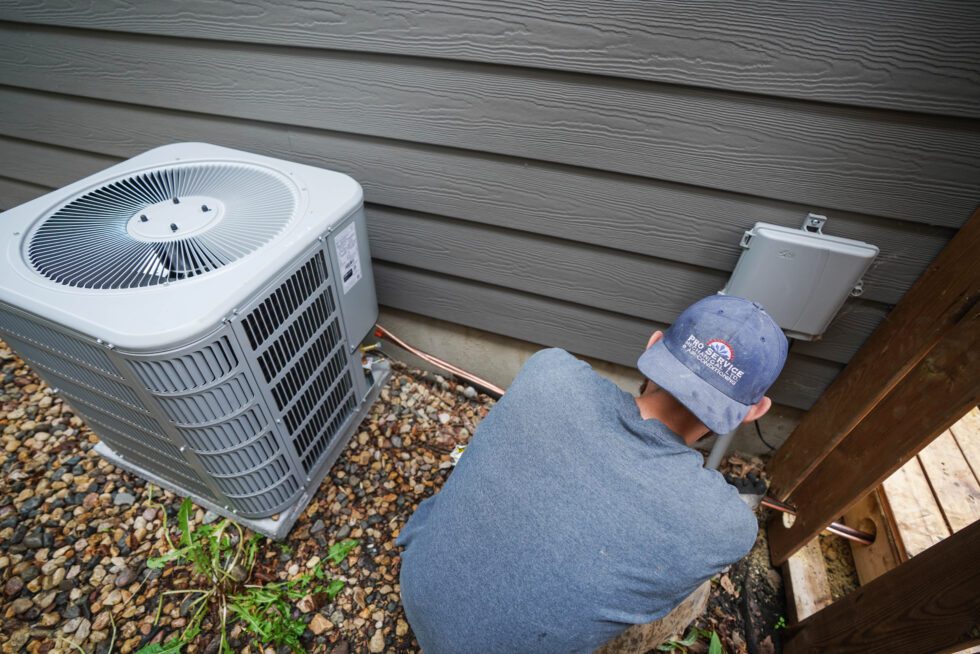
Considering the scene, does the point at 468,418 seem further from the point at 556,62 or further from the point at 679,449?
the point at 556,62

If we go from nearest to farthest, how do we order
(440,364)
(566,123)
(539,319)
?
(566,123) < (539,319) < (440,364)

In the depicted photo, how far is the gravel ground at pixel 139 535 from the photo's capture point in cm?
132

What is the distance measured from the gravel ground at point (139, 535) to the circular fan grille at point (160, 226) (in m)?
1.01

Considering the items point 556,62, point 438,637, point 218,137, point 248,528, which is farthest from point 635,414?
point 218,137

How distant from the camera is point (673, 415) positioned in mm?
937

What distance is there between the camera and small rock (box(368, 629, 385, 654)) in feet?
4.31

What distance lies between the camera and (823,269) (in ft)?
3.87

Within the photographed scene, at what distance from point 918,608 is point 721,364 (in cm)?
64

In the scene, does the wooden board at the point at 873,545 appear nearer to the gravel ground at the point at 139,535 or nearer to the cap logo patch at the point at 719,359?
the gravel ground at the point at 139,535

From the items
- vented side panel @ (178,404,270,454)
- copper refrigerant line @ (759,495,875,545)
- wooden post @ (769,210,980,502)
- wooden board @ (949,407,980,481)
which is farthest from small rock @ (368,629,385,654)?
wooden board @ (949,407,980,481)

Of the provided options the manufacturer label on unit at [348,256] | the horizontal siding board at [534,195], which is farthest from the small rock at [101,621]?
the horizontal siding board at [534,195]

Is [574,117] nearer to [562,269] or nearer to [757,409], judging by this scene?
[562,269]

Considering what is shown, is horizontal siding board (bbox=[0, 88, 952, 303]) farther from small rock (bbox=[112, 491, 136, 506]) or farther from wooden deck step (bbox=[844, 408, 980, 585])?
small rock (bbox=[112, 491, 136, 506])

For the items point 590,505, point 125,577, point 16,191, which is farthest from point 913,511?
point 16,191
